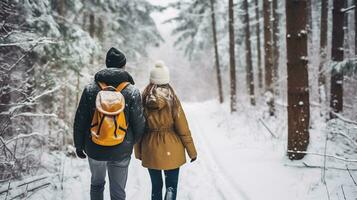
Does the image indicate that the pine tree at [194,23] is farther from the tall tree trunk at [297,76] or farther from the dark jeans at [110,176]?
the dark jeans at [110,176]

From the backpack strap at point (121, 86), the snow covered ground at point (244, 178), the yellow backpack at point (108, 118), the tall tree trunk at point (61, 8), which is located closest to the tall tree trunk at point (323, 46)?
the snow covered ground at point (244, 178)

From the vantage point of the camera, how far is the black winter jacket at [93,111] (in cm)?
374

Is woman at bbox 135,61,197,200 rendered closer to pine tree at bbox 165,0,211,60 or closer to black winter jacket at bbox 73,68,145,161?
black winter jacket at bbox 73,68,145,161

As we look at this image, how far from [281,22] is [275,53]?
702 cm

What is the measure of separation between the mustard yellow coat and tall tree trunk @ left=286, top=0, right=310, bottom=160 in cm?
314

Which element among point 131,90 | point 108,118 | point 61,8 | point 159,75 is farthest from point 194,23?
point 108,118

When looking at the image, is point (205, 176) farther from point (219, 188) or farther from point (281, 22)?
point (281, 22)

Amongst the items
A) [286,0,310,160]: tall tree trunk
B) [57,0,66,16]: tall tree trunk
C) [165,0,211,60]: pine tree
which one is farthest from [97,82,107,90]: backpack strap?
[165,0,211,60]: pine tree

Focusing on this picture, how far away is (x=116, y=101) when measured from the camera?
3625mm

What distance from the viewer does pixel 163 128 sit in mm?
4219

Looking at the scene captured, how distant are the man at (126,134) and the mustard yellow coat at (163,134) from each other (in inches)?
10.0

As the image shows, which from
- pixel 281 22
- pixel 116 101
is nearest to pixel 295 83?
pixel 116 101

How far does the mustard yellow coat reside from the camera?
416 cm

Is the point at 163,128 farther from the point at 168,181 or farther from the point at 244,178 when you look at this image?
the point at 244,178
